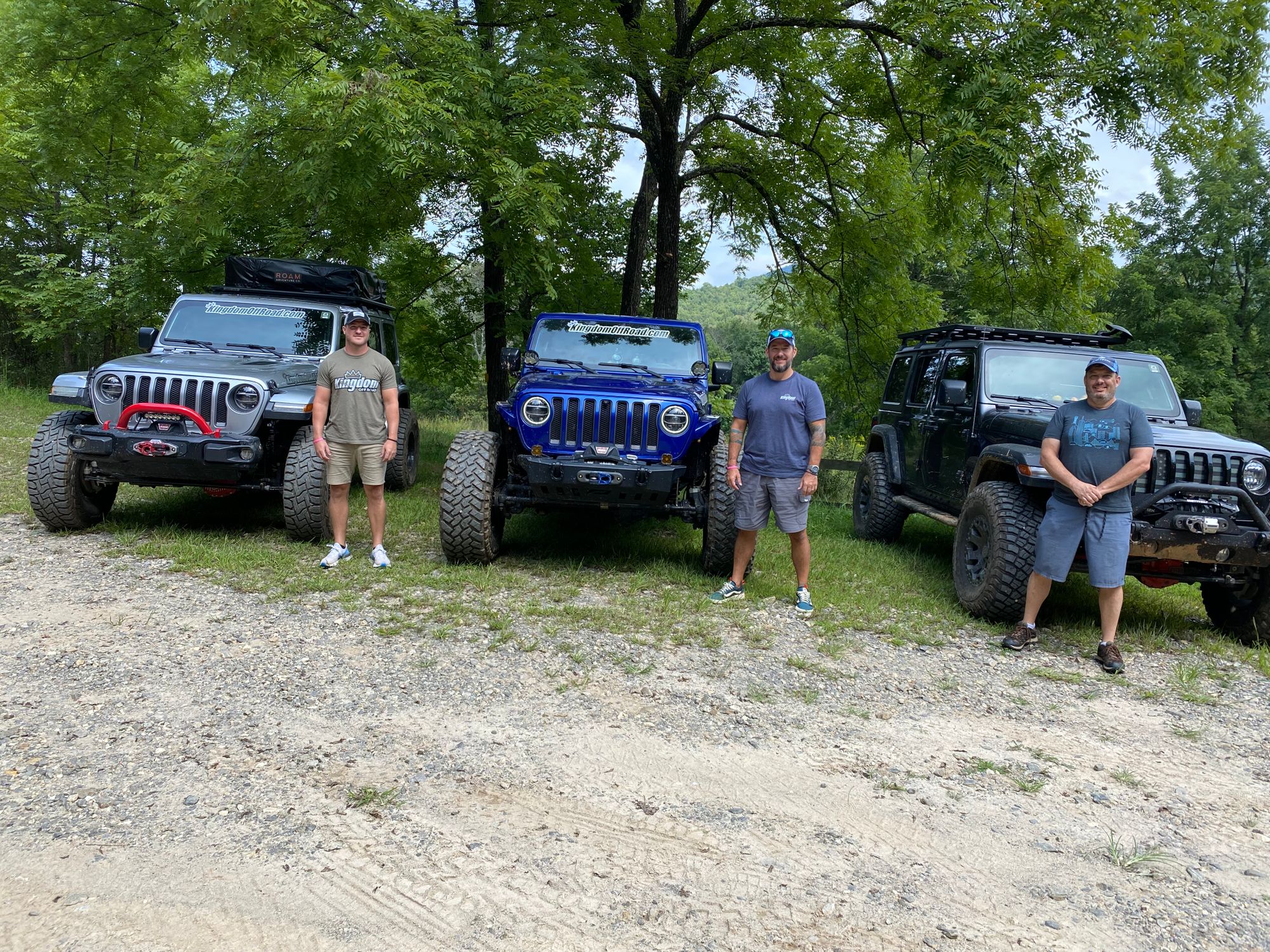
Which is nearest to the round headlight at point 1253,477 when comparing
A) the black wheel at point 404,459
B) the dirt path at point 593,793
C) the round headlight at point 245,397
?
the dirt path at point 593,793

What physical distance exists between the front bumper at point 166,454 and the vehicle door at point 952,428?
550cm

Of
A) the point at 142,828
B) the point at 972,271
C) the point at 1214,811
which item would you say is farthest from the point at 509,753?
the point at 972,271

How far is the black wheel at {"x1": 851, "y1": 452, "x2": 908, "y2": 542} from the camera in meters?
8.98

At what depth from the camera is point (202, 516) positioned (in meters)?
8.10

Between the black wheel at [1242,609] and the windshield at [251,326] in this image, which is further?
the windshield at [251,326]

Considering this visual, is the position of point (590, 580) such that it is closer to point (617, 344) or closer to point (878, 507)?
point (617, 344)

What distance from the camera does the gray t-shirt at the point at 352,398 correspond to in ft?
21.6

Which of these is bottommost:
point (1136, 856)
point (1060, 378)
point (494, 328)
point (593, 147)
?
point (1136, 856)

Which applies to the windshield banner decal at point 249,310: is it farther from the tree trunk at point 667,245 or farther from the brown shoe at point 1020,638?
the brown shoe at point 1020,638

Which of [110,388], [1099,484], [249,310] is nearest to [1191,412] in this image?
[1099,484]

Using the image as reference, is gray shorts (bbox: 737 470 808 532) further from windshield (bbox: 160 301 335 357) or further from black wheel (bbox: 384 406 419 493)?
black wheel (bbox: 384 406 419 493)

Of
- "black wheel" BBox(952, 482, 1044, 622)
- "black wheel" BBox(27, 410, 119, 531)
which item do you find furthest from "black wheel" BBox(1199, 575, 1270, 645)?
"black wheel" BBox(27, 410, 119, 531)

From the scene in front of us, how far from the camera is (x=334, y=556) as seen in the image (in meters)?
6.55

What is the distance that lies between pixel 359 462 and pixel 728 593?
2.90 m
